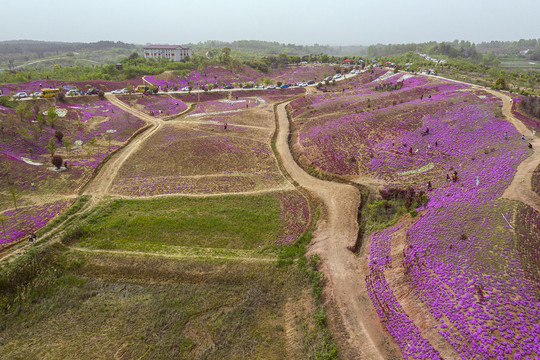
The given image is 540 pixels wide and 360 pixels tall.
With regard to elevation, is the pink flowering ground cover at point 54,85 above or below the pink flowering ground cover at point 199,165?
above

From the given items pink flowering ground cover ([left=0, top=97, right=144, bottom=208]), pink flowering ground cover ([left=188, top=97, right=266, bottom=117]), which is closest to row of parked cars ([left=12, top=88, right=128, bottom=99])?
pink flowering ground cover ([left=0, top=97, right=144, bottom=208])

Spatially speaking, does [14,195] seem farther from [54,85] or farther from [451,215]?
[54,85]

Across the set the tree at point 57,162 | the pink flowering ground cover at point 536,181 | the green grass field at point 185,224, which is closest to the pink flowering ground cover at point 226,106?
the tree at point 57,162

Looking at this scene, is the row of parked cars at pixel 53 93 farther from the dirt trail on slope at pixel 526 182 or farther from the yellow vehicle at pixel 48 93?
the dirt trail on slope at pixel 526 182

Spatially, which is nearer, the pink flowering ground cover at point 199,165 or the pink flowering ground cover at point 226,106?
the pink flowering ground cover at point 199,165

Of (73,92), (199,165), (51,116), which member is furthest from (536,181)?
(73,92)

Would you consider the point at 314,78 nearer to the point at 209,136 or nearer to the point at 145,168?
the point at 209,136
